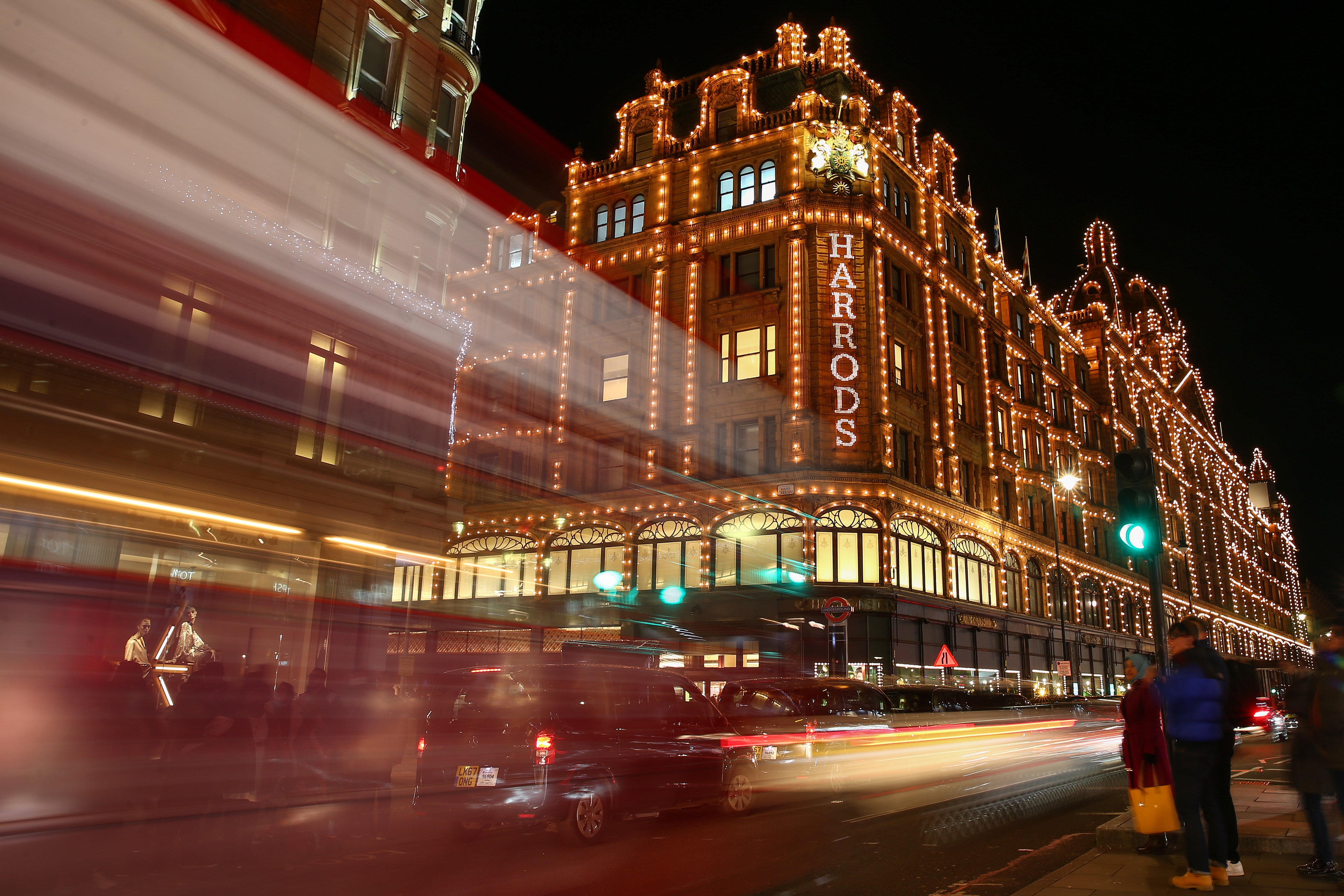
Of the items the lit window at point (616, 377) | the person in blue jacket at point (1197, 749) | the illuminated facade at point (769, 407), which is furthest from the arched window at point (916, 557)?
the person in blue jacket at point (1197, 749)

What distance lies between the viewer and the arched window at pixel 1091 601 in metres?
49.1

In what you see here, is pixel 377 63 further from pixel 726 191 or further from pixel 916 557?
pixel 916 557

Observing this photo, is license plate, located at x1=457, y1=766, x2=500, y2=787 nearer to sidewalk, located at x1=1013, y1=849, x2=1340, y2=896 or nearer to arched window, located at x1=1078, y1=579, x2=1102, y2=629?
sidewalk, located at x1=1013, y1=849, x2=1340, y2=896

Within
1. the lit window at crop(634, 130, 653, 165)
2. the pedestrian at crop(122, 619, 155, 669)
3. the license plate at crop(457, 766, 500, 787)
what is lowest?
the license plate at crop(457, 766, 500, 787)

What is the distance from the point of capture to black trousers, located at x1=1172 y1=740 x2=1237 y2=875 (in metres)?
6.74

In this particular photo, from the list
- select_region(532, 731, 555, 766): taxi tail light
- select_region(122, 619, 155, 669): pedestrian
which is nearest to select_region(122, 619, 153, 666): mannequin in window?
select_region(122, 619, 155, 669): pedestrian

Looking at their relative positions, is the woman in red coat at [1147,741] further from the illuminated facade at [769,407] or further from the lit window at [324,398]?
the illuminated facade at [769,407]

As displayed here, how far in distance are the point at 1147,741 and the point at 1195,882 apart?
1396 millimetres

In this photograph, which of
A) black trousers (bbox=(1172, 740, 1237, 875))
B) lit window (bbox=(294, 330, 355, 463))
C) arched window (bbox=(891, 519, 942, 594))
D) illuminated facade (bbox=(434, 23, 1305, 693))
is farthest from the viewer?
arched window (bbox=(891, 519, 942, 594))

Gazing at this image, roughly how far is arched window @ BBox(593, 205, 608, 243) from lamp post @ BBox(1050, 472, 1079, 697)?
21720 mm

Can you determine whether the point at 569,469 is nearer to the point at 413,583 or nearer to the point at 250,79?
the point at 413,583

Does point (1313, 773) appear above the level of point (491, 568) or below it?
below

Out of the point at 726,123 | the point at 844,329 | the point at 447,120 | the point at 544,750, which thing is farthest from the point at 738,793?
the point at 726,123

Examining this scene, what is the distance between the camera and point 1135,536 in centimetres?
845
